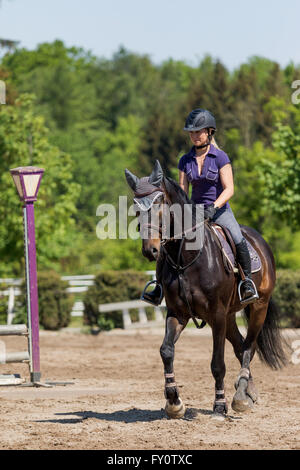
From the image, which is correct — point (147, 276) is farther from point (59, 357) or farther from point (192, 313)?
point (192, 313)

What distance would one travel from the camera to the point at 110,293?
812 inches

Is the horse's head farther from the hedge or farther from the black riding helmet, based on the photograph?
the hedge

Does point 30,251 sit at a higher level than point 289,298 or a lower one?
higher

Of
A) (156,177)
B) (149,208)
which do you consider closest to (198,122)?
(156,177)

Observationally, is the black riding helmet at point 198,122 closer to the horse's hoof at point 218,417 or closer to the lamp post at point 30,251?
→ the horse's hoof at point 218,417

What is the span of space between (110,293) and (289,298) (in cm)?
481

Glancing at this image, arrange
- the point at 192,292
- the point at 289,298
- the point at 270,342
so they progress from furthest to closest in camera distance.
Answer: the point at 289,298 → the point at 270,342 → the point at 192,292

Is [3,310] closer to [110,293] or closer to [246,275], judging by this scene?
[110,293]

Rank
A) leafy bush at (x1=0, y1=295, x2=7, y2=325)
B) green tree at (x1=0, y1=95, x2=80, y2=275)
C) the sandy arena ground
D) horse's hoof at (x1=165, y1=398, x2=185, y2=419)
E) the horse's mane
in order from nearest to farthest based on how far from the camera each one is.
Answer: the sandy arena ground
the horse's mane
horse's hoof at (x1=165, y1=398, x2=185, y2=419)
leafy bush at (x1=0, y1=295, x2=7, y2=325)
green tree at (x1=0, y1=95, x2=80, y2=275)

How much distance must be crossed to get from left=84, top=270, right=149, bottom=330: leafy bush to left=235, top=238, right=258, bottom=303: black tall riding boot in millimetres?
11778

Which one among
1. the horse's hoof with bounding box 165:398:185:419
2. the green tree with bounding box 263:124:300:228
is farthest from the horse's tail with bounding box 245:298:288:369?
the green tree with bounding box 263:124:300:228

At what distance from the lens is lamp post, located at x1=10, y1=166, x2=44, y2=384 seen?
36.8 feet

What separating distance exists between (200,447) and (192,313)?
1.71 m
